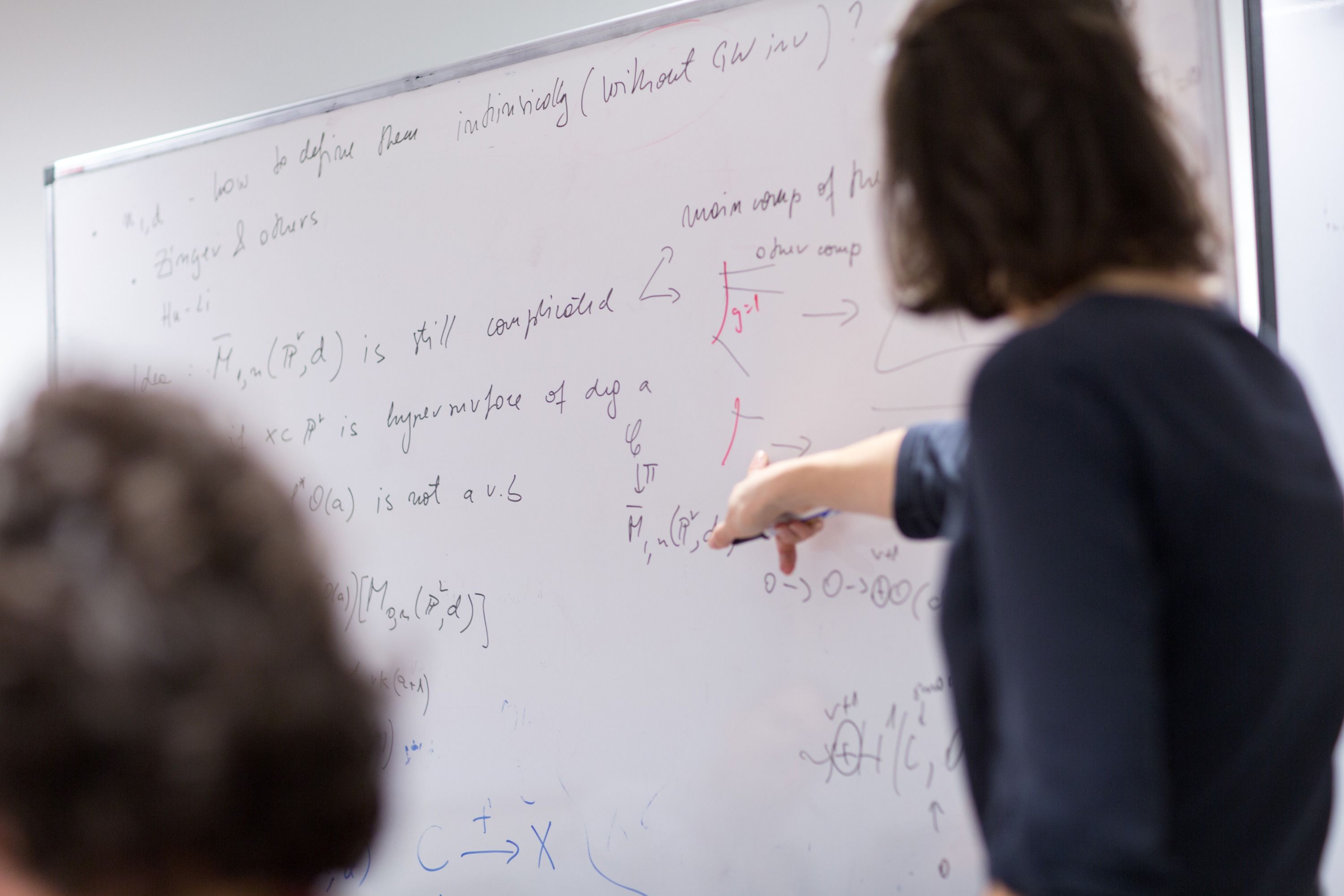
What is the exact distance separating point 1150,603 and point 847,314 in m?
0.71

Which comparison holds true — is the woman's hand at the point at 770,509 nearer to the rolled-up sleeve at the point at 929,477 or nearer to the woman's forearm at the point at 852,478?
the woman's forearm at the point at 852,478

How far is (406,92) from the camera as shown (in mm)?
1457

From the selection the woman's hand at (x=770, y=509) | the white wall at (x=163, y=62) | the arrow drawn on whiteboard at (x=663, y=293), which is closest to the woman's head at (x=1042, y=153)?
the woman's hand at (x=770, y=509)

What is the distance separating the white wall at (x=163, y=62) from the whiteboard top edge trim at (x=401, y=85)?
219 millimetres

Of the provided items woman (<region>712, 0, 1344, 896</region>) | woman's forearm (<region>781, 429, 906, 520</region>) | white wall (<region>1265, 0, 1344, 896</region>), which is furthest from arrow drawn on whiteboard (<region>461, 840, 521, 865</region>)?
white wall (<region>1265, 0, 1344, 896</region>)

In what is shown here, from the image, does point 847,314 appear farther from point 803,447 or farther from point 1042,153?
point 1042,153

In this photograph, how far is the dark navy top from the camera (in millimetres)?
487

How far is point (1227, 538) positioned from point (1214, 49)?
72cm

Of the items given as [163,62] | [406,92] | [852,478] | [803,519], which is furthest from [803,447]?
[163,62]

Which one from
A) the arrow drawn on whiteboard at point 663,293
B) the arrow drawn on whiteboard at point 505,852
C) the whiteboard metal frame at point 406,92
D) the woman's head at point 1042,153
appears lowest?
the arrow drawn on whiteboard at point 505,852

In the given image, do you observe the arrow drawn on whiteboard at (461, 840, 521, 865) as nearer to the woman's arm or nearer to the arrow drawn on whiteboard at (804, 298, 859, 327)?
the woman's arm

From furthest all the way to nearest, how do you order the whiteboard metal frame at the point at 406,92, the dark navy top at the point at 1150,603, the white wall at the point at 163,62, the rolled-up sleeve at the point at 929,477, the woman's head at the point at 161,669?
1. the white wall at the point at 163,62
2. the whiteboard metal frame at the point at 406,92
3. the rolled-up sleeve at the point at 929,477
4. the dark navy top at the point at 1150,603
5. the woman's head at the point at 161,669

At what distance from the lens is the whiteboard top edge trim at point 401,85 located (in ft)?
4.17

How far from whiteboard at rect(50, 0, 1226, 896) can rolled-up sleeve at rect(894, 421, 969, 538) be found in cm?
24
